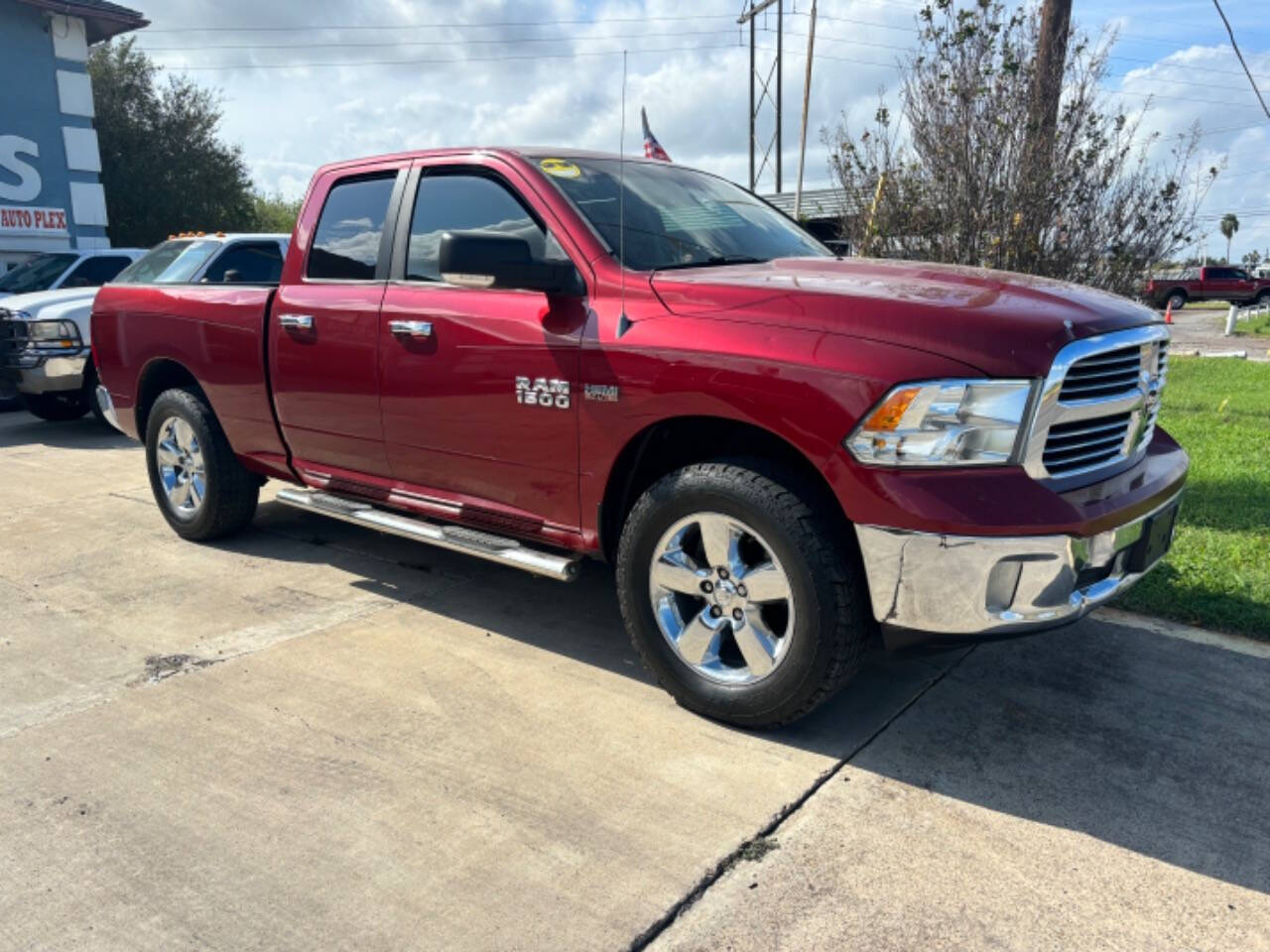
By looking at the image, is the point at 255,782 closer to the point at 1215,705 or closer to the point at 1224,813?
the point at 1224,813

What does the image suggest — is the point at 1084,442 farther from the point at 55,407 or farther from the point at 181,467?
the point at 55,407

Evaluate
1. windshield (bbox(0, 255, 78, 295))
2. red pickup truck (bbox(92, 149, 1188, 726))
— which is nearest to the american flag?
red pickup truck (bbox(92, 149, 1188, 726))

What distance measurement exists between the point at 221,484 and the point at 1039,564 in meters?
4.21

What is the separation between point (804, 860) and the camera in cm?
262

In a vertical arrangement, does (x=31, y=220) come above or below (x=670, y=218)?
above

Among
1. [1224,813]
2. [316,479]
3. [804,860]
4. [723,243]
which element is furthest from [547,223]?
[1224,813]

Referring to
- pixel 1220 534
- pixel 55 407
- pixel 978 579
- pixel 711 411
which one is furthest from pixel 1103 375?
pixel 55 407

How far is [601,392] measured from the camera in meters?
3.36

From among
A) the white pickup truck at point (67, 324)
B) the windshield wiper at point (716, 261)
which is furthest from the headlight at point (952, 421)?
the white pickup truck at point (67, 324)

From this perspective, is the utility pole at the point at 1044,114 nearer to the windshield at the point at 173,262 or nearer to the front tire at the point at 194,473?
the front tire at the point at 194,473

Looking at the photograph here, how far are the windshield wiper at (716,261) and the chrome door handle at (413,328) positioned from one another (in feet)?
3.24

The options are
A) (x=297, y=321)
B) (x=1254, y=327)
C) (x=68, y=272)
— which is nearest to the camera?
(x=297, y=321)

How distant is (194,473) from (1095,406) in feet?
14.9

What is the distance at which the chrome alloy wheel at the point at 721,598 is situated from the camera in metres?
3.11
